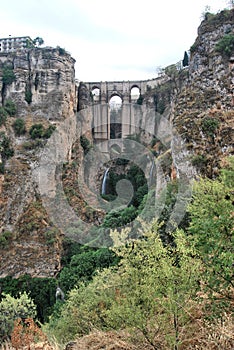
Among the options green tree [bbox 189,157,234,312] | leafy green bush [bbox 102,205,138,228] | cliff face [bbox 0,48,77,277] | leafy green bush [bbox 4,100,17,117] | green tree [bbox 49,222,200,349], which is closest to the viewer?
green tree [bbox 189,157,234,312]

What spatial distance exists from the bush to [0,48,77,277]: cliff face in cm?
38

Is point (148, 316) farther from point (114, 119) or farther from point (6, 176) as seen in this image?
point (114, 119)

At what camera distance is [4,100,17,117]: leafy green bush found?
136ft

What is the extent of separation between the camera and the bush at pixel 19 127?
3941 cm

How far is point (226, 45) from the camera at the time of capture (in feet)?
88.6

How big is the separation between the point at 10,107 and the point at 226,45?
2471 centimetres

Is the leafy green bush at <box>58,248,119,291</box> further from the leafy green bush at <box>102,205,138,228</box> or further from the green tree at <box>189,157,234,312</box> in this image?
the green tree at <box>189,157,234,312</box>

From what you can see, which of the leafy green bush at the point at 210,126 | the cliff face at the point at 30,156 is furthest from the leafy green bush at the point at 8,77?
the leafy green bush at the point at 210,126

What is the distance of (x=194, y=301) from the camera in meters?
7.57

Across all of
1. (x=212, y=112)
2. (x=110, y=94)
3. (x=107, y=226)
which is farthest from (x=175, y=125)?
(x=110, y=94)

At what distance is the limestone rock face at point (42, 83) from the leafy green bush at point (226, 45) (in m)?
20.8

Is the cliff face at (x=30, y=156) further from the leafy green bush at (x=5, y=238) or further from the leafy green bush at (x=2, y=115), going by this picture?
the leafy green bush at (x=2, y=115)

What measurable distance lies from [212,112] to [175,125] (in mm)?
2588

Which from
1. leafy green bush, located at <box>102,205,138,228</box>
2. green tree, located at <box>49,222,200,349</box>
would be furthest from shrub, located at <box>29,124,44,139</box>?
green tree, located at <box>49,222,200,349</box>
